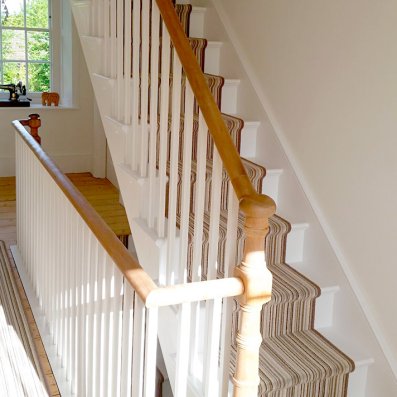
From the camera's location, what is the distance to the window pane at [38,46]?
679 centimetres

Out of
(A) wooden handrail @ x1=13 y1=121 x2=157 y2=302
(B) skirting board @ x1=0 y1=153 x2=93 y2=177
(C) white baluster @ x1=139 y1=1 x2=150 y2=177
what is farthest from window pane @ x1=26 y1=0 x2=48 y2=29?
(A) wooden handrail @ x1=13 y1=121 x2=157 y2=302

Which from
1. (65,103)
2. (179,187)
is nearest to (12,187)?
(65,103)

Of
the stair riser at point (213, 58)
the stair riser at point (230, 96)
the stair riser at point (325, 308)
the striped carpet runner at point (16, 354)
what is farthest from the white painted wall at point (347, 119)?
the striped carpet runner at point (16, 354)

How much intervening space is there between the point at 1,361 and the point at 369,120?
2129 mm

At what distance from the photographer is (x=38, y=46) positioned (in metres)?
6.84

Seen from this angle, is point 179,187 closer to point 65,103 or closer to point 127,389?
point 127,389

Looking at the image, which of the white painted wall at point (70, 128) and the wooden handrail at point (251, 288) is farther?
the white painted wall at point (70, 128)

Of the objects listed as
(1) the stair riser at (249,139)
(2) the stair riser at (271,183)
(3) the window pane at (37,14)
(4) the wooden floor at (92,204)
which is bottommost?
(4) the wooden floor at (92,204)

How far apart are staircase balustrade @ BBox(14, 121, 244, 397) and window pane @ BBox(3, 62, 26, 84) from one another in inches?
134

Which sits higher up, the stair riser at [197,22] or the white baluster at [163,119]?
the stair riser at [197,22]

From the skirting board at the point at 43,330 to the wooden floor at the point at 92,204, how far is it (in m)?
0.03

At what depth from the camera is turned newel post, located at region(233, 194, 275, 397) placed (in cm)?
161

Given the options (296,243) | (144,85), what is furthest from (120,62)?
(296,243)

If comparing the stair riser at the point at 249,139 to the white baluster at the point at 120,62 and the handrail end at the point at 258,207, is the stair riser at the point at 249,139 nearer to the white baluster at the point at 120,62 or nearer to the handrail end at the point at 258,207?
the white baluster at the point at 120,62
